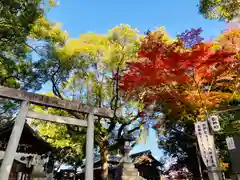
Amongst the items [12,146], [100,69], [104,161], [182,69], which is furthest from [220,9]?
[104,161]

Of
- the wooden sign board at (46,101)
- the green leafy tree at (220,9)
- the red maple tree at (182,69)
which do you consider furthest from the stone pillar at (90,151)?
the green leafy tree at (220,9)

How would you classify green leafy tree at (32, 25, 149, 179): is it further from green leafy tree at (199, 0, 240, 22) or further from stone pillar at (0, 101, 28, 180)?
stone pillar at (0, 101, 28, 180)

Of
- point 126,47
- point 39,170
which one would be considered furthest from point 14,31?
point 39,170

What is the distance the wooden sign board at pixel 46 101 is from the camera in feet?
19.3

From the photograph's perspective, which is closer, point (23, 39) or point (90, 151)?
point (90, 151)

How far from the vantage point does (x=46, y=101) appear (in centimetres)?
640

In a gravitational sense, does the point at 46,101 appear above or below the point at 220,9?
below

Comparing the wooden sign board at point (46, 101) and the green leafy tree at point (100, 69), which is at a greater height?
the green leafy tree at point (100, 69)

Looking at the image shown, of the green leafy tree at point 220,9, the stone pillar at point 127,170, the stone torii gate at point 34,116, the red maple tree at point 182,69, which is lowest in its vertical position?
the stone pillar at point 127,170

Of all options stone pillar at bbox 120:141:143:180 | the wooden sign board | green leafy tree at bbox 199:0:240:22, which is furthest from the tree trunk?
green leafy tree at bbox 199:0:240:22

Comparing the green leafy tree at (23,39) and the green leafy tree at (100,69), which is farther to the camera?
the green leafy tree at (100,69)

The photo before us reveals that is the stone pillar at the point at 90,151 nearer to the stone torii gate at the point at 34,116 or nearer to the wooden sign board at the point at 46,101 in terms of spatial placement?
the stone torii gate at the point at 34,116

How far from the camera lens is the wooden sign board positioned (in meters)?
5.88

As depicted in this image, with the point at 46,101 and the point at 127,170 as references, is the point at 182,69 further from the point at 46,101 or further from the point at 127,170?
the point at 46,101
